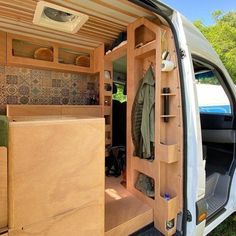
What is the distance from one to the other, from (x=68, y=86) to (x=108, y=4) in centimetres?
164

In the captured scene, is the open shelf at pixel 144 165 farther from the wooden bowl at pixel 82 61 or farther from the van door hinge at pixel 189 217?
the wooden bowl at pixel 82 61

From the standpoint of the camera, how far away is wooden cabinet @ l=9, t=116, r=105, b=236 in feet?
2.59

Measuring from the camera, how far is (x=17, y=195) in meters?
0.79

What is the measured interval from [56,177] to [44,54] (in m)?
2.28

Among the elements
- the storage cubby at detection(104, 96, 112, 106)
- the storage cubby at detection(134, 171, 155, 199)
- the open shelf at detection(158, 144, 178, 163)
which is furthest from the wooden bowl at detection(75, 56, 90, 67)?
the open shelf at detection(158, 144, 178, 163)

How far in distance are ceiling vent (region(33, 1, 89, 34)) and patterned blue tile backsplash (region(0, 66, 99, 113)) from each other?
0.97 m

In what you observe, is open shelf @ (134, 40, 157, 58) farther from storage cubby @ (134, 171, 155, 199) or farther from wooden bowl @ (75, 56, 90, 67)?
wooden bowl @ (75, 56, 90, 67)

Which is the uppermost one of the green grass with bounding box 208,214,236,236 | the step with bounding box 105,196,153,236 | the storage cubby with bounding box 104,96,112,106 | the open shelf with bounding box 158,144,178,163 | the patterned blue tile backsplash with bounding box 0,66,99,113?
the patterned blue tile backsplash with bounding box 0,66,99,113

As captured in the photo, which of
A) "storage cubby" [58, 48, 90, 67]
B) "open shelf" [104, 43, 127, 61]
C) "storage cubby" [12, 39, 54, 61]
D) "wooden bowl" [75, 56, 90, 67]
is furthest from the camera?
"wooden bowl" [75, 56, 90, 67]

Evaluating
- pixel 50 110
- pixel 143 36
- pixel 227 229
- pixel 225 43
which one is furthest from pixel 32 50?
pixel 225 43

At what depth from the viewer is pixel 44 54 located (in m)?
2.71

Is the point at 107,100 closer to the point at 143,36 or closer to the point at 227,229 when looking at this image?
the point at 143,36

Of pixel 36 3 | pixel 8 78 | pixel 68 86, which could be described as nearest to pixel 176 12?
pixel 36 3

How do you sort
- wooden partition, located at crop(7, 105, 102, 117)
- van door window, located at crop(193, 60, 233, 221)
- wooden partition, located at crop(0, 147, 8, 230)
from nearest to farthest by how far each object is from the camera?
1. wooden partition, located at crop(0, 147, 8, 230)
2. van door window, located at crop(193, 60, 233, 221)
3. wooden partition, located at crop(7, 105, 102, 117)
